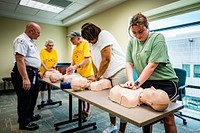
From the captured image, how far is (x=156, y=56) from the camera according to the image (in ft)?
3.90

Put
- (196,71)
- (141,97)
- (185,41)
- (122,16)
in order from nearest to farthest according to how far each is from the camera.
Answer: (141,97) < (196,71) < (185,41) < (122,16)

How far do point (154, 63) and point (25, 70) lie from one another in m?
1.71

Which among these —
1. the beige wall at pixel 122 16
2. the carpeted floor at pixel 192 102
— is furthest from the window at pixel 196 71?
the beige wall at pixel 122 16

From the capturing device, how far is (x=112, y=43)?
1664mm

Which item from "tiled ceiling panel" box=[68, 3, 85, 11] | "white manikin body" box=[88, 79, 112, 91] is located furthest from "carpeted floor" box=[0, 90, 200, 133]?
"tiled ceiling panel" box=[68, 3, 85, 11]

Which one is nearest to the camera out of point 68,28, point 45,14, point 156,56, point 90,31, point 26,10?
point 156,56

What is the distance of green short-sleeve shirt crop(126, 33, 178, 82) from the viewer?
3.91 ft

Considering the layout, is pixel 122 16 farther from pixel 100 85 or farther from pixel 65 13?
pixel 100 85

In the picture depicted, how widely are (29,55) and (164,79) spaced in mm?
1832

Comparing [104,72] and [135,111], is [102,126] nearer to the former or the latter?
[104,72]

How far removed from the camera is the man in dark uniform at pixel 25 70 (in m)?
2.01

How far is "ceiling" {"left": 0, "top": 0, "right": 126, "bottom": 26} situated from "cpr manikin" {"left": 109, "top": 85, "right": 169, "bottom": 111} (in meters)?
2.88

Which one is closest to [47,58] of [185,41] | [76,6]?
[76,6]

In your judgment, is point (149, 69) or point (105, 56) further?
point (105, 56)
